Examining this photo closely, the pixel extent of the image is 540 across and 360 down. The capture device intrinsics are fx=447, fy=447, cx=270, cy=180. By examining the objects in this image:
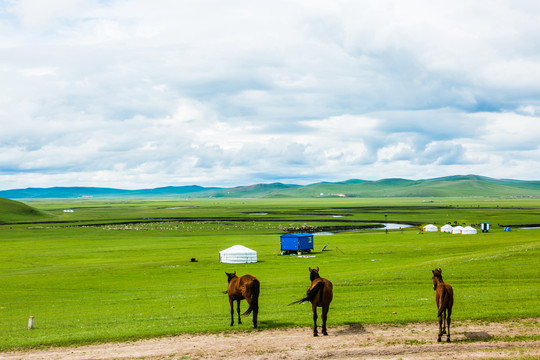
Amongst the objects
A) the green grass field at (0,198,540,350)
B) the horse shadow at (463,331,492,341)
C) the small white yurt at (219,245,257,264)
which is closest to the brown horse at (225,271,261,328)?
the green grass field at (0,198,540,350)

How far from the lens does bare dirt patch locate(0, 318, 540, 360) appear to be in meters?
17.1

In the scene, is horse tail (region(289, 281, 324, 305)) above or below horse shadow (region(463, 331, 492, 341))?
above

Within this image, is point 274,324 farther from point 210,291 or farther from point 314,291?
point 210,291

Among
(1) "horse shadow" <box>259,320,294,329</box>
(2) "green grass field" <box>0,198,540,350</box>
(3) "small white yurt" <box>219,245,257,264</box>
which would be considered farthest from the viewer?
(3) "small white yurt" <box>219,245,257,264</box>

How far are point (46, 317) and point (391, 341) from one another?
22795 mm

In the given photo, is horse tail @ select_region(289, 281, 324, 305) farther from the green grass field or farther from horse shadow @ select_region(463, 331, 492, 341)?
horse shadow @ select_region(463, 331, 492, 341)

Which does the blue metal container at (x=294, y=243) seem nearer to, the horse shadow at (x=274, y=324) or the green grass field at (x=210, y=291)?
the green grass field at (x=210, y=291)

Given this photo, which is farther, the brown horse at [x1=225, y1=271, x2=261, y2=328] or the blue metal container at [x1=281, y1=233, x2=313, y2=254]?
the blue metal container at [x1=281, y1=233, x2=313, y2=254]

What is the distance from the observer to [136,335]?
21656mm

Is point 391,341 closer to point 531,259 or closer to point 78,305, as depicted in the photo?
point 78,305

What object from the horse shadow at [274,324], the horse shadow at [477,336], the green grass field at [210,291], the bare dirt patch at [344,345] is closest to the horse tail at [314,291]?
the bare dirt patch at [344,345]

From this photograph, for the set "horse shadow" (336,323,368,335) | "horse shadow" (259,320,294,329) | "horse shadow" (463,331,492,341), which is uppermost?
"horse shadow" (463,331,492,341)

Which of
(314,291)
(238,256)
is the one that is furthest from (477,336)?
(238,256)

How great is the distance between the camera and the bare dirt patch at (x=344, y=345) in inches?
675
